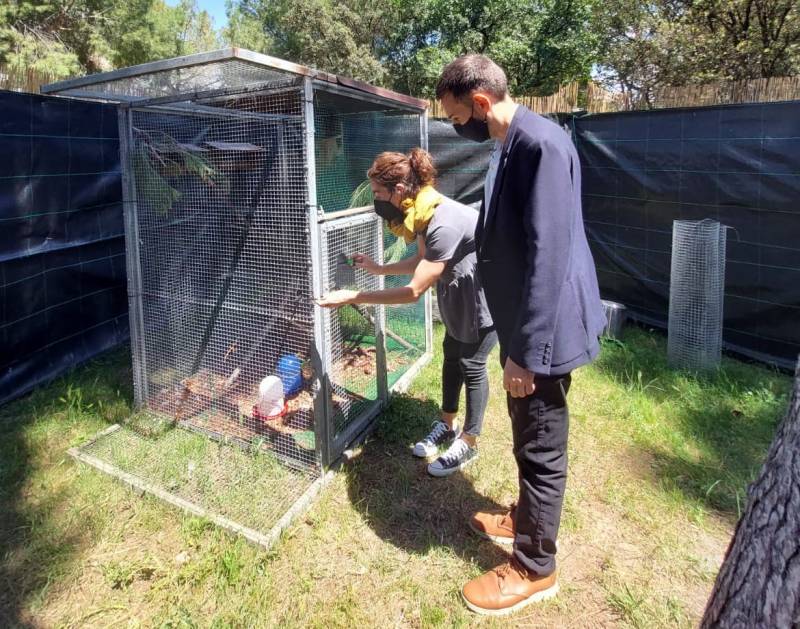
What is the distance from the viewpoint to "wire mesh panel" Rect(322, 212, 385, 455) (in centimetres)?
262

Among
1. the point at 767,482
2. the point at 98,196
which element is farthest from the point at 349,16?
the point at 767,482

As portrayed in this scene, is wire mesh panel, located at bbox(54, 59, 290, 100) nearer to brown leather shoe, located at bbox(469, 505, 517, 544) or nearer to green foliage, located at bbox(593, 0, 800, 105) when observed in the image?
brown leather shoe, located at bbox(469, 505, 517, 544)

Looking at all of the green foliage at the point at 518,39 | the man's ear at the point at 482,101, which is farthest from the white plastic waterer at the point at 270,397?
the green foliage at the point at 518,39

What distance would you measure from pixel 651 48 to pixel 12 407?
14.2m

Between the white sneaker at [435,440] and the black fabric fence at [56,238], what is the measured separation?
107 inches

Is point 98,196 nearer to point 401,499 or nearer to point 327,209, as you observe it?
point 327,209

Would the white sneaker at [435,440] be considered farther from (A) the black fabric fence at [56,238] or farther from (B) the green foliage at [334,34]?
(B) the green foliage at [334,34]

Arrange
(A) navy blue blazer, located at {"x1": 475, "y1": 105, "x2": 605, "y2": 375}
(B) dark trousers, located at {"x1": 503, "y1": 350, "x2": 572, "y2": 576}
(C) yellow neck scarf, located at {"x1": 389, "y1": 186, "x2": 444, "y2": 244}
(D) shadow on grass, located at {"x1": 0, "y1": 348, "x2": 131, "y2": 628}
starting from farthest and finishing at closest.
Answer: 1. (C) yellow neck scarf, located at {"x1": 389, "y1": 186, "x2": 444, "y2": 244}
2. (D) shadow on grass, located at {"x1": 0, "y1": 348, "x2": 131, "y2": 628}
3. (B) dark trousers, located at {"x1": 503, "y1": 350, "x2": 572, "y2": 576}
4. (A) navy blue blazer, located at {"x1": 475, "y1": 105, "x2": 605, "y2": 375}

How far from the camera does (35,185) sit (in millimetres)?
3500

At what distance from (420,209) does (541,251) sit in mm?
1033

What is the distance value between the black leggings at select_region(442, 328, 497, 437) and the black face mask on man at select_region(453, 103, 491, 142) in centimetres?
98

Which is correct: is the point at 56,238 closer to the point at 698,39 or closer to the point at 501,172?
the point at 501,172

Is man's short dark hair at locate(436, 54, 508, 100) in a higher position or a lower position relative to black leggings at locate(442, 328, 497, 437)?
higher

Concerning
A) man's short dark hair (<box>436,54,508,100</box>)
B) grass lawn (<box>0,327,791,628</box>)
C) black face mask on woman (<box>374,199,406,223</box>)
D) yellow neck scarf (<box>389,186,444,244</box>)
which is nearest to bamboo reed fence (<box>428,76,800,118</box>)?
black face mask on woman (<box>374,199,406,223</box>)
